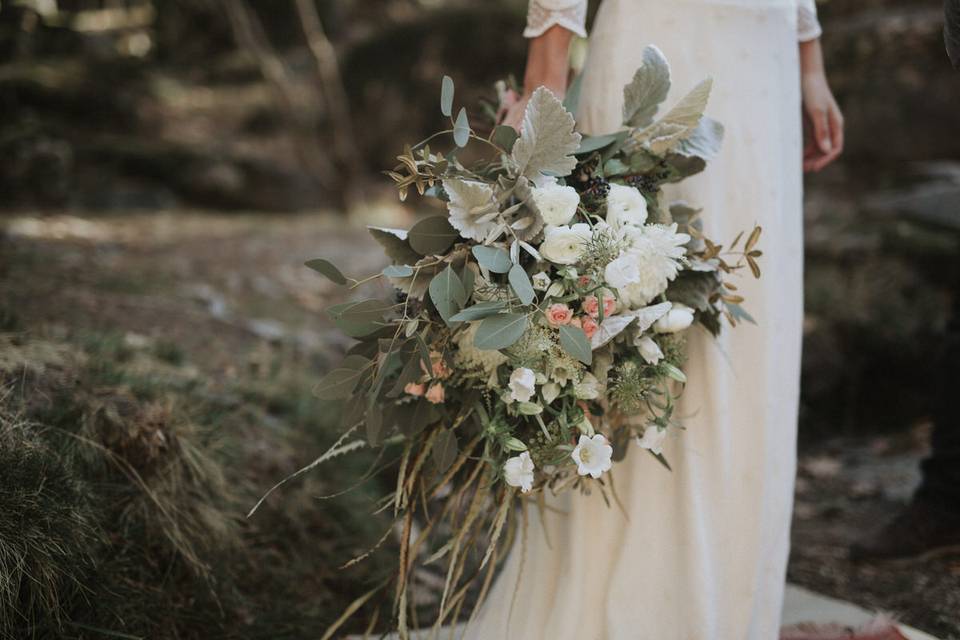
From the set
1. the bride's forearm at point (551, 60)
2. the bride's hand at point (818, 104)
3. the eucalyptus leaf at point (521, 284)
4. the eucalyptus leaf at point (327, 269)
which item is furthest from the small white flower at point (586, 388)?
the bride's hand at point (818, 104)

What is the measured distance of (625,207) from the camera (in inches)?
62.6

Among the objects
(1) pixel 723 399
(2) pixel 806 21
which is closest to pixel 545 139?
(1) pixel 723 399

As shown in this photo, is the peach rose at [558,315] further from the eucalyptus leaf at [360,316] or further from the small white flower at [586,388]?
the eucalyptus leaf at [360,316]

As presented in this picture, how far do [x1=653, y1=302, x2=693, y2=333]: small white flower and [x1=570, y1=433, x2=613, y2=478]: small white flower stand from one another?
0.26 meters

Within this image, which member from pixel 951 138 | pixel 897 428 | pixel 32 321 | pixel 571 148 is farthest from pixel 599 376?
pixel 951 138

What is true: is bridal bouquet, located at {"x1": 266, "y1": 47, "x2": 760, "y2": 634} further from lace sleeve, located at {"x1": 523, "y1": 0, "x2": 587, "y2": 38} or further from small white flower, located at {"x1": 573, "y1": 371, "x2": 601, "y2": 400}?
lace sleeve, located at {"x1": 523, "y1": 0, "x2": 587, "y2": 38}

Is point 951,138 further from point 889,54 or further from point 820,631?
point 820,631

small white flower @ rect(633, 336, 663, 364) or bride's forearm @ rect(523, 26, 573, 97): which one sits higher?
bride's forearm @ rect(523, 26, 573, 97)

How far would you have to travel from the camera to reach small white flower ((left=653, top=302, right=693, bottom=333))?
5.16ft

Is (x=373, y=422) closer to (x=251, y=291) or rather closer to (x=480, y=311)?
(x=480, y=311)

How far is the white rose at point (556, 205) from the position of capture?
151 cm

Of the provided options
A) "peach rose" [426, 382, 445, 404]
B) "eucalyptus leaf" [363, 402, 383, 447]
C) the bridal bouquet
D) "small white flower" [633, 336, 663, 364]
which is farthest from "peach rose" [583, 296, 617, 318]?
"eucalyptus leaf" [363, 402, 383, 447]

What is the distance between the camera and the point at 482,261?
1460 millimetres

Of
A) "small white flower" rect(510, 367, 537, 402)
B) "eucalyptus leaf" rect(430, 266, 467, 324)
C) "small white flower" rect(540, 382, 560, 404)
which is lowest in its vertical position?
"small white flower" rect(540, 382, 560, 404)
